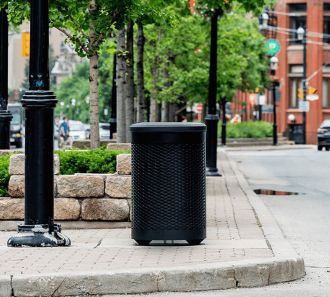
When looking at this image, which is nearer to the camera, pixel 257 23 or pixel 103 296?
pixel 103 296

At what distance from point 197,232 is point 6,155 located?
15.0 feet

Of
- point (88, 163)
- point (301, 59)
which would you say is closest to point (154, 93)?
point (88, 163)

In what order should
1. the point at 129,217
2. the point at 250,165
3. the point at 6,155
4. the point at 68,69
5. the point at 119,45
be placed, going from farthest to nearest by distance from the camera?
the point at 68,69 < the point at 250,165 < the point at 119,45 < the point at 6,155 < the point at 129,217

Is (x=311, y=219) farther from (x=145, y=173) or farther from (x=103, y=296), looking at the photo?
(x=103, y=296)

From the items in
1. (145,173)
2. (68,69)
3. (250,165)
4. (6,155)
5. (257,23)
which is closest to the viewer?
(145,173)

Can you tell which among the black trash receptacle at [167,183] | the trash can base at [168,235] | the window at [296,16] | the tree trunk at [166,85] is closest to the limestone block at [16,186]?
the black trash receptacle at [167,183]

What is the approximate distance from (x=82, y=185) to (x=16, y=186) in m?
0.77

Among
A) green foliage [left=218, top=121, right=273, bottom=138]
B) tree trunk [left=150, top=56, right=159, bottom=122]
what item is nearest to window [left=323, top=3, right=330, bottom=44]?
green foliage [left=218, top=121, right=273, bottom=138]

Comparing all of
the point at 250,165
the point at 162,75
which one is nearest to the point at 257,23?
the point at 162,75

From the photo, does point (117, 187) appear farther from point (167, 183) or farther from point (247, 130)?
point (247, 130)

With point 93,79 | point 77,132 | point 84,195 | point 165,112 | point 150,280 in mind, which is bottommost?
point 77,132

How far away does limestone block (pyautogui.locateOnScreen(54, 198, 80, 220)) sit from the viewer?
527 inches

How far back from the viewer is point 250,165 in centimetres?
3950

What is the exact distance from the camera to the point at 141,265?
968cm
